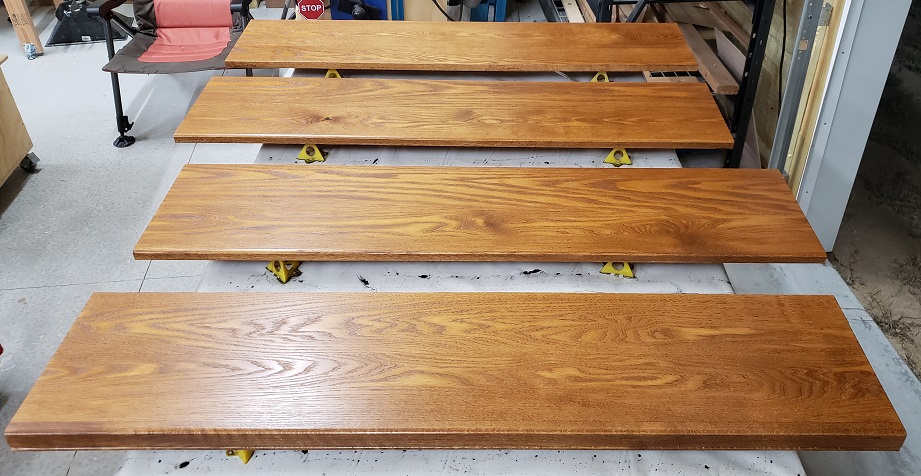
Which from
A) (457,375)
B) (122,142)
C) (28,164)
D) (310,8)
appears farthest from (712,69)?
(28,164)

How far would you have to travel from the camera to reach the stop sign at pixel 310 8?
162 inches

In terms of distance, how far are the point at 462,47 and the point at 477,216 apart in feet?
2.94

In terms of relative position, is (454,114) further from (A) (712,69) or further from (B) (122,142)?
(B) (122,142)

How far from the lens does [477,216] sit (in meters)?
1.63

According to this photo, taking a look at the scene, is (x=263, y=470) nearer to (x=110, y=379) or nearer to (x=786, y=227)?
(x=110, y=379)

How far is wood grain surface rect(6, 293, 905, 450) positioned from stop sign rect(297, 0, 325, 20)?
298cm

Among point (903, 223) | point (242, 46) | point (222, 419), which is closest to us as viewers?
point (222, 419)

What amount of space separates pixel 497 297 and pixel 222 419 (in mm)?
548

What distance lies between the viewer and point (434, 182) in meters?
1.76

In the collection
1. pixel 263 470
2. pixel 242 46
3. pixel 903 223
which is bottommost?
pixel 903 223

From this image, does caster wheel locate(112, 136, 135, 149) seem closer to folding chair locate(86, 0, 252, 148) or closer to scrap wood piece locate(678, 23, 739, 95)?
folding chair locate(86, 0, 252, 148)

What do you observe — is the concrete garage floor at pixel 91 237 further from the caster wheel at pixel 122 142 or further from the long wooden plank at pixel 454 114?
the long wooden plank at pixel 454 114

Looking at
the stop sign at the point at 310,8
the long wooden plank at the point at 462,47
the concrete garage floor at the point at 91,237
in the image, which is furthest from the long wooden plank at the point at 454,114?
the stop sign at the point at 310,8

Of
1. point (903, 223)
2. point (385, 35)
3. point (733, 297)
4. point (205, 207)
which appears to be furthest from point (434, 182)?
point (903, 223)
